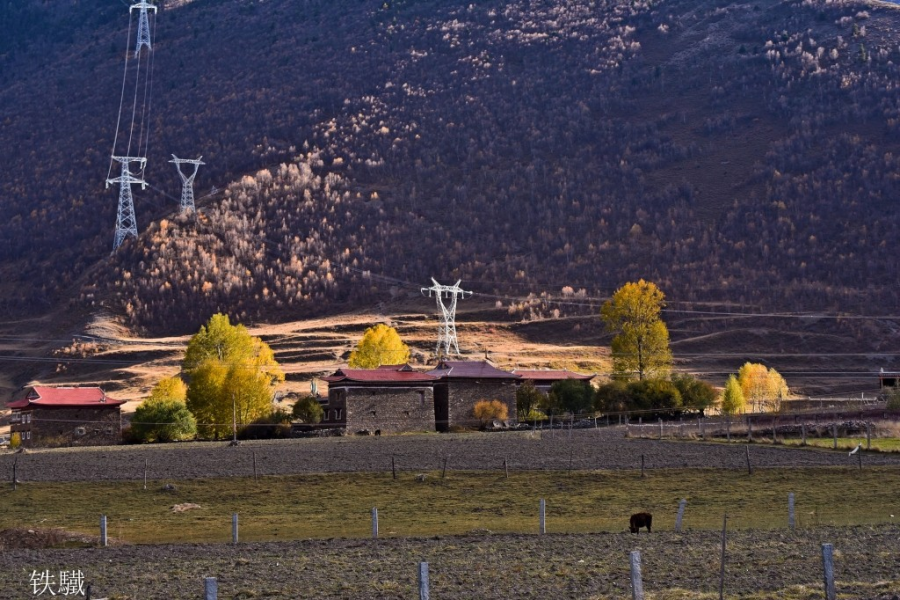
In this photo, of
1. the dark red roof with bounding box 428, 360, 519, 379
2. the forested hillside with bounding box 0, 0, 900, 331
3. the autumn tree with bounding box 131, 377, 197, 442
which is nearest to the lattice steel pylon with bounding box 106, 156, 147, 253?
the forested hillside with bounding box 0, 0, 900, 331

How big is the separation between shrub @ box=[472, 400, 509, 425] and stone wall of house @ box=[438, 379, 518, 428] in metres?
0.28

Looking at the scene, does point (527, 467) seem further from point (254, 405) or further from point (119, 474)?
point (254, 405)

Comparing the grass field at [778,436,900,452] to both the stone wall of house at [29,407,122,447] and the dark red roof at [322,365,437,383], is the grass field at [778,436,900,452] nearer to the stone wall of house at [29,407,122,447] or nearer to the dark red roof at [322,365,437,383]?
the dark red roof at [322,365,437,383]

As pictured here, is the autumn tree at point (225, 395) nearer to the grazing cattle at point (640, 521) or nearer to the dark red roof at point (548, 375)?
the dark red roof at point (548, 375)

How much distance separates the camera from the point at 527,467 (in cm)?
5131

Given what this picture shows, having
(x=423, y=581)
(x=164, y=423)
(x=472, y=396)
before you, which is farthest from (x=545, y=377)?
(x=423, y=581)

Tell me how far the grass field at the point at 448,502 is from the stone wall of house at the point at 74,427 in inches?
1237

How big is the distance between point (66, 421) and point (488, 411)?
26.3m

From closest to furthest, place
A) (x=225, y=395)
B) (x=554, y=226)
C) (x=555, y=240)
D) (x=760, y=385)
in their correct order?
(x=225, y=395) → (x=760, y=385) → (x=555, y=240) → (x=554, y=226)

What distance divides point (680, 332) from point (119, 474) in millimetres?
94082

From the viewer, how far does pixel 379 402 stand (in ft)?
271

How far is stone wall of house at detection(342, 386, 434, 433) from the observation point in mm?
81762

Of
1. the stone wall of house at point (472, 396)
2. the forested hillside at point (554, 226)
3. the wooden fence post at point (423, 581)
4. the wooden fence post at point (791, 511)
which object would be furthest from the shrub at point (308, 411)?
the forested hillside at point (554, 226)

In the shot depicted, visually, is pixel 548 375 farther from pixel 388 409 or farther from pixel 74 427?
pixel 74 427
